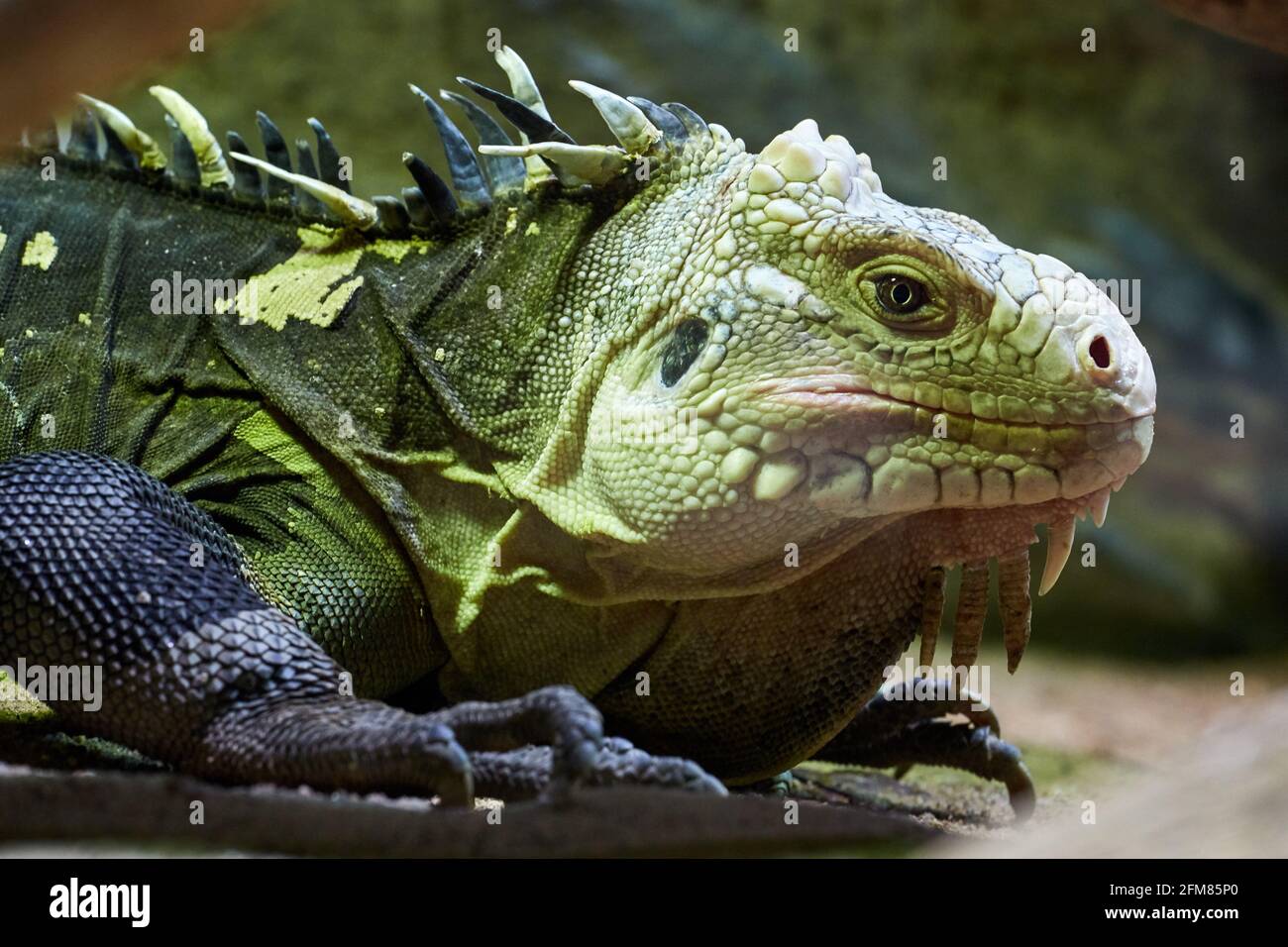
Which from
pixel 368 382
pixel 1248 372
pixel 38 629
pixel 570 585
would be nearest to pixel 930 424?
pixel 570 585

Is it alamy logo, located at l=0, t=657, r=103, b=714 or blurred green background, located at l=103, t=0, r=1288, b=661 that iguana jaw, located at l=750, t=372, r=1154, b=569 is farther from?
blurred green background, located at l=103, t=0, r=1288, b=661

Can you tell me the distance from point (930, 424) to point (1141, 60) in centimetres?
933

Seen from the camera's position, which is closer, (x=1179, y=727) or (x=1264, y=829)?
(x=1264, y=829)

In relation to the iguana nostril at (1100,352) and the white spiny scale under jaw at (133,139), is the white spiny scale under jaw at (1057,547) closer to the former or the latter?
the iguana nostril at (1100,352)

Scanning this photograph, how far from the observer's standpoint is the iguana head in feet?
11.8

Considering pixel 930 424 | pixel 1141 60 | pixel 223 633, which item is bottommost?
pixel 223 633

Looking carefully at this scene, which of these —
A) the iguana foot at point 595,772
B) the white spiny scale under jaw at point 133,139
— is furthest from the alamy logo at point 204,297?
the iguana foot at point 595,772

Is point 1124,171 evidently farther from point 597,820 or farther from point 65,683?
point 65,683

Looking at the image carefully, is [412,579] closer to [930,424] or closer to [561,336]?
[561,336]

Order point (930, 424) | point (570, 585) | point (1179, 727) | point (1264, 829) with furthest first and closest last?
point (1179, 727), point (570, 585), point (930, 424), point (1264, 829)

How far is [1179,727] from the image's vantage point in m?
9.34
